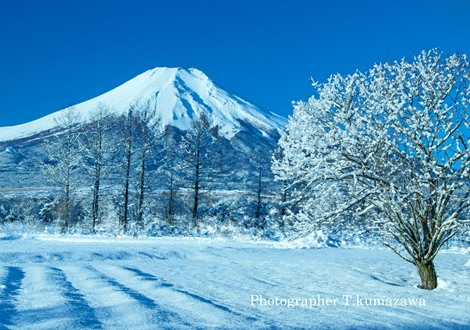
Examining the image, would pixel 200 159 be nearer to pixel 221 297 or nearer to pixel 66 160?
pixel 66 160

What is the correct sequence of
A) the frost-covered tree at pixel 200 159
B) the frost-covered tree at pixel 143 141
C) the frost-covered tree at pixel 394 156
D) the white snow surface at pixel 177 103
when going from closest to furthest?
the frost-covered tree at pixel 394 156, the frost-covered tree at pixel 143 141, the frost-covered tree at pixel 200 159, the white snow surface at pixel 177 103

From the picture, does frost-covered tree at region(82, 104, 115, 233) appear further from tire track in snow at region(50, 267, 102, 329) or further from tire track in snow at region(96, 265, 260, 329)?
tire track in snow at region(50, 267, 102, 329)

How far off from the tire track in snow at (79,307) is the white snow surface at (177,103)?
216 feet

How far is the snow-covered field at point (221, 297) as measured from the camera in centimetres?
381

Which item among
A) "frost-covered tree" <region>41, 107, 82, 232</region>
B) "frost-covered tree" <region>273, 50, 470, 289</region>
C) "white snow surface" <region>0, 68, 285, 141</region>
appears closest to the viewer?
"frost-covered tree" <region>273, 50, 470, 289</region>

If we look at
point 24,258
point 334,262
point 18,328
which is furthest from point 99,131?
point 18,328

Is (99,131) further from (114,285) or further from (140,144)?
(114,285)

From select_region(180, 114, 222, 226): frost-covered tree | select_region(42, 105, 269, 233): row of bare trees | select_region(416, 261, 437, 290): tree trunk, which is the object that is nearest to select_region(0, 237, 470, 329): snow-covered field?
select_region(416, 261, 437, 290): tree trunk

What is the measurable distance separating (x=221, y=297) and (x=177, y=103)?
9079 centimetres

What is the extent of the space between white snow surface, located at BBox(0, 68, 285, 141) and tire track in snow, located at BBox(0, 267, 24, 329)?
6477 cm

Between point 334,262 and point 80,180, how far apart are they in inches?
636

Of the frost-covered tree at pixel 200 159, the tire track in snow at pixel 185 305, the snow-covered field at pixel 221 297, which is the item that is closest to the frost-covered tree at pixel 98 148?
the frost-covered tree at pixel 200 159

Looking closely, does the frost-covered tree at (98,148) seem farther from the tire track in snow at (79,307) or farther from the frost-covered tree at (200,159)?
the tire track in snow at (79,307)

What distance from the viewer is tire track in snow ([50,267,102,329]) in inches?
137
